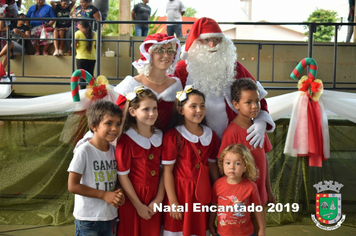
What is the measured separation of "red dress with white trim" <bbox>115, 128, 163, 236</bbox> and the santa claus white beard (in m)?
0.57

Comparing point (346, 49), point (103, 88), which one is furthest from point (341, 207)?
point (346, 49)

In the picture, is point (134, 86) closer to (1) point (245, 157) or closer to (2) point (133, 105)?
(2) point (133, 105)

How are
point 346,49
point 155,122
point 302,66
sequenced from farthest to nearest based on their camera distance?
1. point 346,49
2. point 302,66
3. point 155,122

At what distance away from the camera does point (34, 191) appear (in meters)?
4.20

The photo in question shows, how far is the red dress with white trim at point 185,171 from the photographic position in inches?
100.0

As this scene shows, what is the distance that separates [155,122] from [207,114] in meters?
0.37

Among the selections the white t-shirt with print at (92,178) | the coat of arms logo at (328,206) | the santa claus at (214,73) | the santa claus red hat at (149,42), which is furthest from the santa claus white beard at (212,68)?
the coat of arms logo at (328,206)

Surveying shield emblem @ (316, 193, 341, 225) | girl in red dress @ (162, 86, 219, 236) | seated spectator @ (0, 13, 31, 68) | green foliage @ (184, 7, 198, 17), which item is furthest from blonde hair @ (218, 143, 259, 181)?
green foliage @ (184, 7, 198, 17)

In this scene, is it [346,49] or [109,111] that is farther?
[346,49]

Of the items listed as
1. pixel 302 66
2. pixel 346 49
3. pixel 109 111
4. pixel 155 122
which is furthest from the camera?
pixel 346 49

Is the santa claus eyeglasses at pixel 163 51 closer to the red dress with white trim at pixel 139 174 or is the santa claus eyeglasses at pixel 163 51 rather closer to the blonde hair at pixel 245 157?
the red dress with white trim at pixel 139 174

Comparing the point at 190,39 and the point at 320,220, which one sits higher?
the point at 190,39

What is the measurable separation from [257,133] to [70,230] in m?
2.36

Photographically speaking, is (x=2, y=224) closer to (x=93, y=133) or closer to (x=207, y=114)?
(x=93, y=133)
